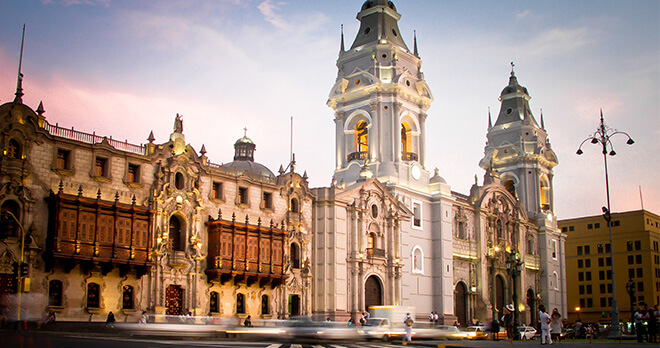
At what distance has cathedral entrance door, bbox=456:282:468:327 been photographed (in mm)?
64506

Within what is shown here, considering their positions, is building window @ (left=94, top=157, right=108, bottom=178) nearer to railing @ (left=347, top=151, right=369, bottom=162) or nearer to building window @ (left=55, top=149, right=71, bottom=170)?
building window @ (left=55, top=149, right=71, bottom=170)

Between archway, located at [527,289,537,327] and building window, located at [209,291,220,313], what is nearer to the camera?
building window, located at [209,291,220,313]

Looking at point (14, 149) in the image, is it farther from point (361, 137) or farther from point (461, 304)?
point (461, 304)

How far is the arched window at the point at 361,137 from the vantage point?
6375cm

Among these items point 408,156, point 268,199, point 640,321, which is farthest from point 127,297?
point 408,156

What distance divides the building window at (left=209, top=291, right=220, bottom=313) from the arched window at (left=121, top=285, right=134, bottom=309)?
551cm

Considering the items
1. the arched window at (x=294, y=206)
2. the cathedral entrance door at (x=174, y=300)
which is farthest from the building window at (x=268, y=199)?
the cathedral entrance door at (x=174, y=300)

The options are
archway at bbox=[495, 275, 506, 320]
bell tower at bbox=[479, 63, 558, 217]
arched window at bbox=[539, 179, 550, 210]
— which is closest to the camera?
archway at bbox=[495, 275, 506, 320]

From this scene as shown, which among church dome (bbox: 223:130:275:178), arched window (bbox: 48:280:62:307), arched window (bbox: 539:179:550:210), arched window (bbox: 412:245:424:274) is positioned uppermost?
church dome (bbox: 223:130:275:178)

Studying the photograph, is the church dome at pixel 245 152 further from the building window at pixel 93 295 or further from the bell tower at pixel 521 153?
the building window at pixel 93 295

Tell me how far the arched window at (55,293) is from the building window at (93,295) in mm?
1614

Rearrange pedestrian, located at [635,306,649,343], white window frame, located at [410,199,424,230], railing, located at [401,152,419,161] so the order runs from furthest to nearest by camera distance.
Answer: railing, located at [401,152,419,161]
white window frame, located at [410,199,424,230]
pedestrian, located at [635,306,649,343]

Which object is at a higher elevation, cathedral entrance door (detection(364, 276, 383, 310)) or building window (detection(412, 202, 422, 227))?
building window (detection(412, 202, 422, 227))

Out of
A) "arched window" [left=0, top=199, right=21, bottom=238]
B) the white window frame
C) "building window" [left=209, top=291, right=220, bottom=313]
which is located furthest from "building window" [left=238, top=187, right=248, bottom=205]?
the white window frame
